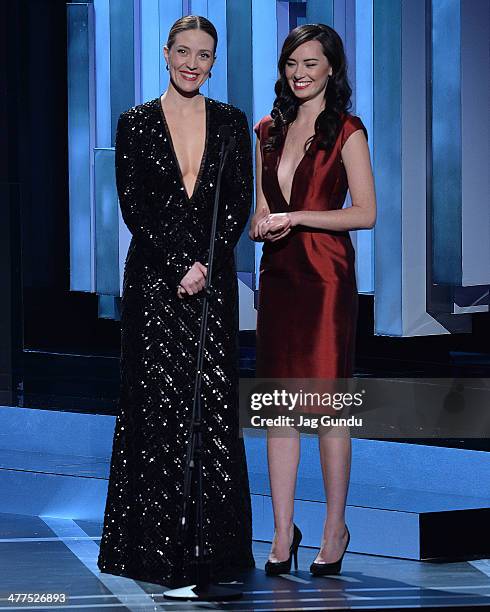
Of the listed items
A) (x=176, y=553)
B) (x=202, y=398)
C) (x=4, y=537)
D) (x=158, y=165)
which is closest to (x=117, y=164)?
(x=158, y=165)

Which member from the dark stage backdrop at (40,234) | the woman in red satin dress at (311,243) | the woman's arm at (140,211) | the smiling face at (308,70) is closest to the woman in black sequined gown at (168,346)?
the woman's arm at (140,211)

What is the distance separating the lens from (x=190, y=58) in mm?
3912

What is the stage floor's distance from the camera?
3.72 metres

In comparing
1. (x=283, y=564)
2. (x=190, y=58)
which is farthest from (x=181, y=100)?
(x=283, y=564)

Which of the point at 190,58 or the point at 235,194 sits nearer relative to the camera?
the point at 190,58

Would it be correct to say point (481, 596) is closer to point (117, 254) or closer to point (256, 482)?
point (256, 482)

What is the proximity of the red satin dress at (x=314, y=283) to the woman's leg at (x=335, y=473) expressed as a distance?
17cm

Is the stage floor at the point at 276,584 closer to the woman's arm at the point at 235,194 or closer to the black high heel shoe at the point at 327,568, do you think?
the black high heel shoe at the point at 327,568

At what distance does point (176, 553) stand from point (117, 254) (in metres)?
2.56

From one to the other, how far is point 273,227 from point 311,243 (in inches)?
6.1

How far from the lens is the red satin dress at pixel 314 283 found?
394 centimetres

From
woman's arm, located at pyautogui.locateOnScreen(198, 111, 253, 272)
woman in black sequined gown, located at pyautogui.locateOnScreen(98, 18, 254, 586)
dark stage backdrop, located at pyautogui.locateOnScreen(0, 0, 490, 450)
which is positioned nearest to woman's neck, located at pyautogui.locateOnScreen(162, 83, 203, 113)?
woman in black sequined gown, located at pyautogui.locateOnScreen(98, 18, 254, 586)

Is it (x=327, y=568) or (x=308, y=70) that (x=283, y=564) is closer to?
(x=327, y=568)

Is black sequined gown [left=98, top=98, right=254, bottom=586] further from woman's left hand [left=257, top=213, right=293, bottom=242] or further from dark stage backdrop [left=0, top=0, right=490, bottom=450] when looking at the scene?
dark stage backdrop [left=0, top=0, right=490, bottom=450]
